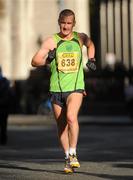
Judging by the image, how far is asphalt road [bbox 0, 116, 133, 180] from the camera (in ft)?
38.3

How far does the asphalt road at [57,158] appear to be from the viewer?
38.3 ft

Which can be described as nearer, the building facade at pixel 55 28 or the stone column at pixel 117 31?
the building facade at pixel 55 28

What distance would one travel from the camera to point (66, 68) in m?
11.8

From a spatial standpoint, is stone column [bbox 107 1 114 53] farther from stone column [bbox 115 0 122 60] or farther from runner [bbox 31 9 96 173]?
runner [bbox 31 9 96 173]

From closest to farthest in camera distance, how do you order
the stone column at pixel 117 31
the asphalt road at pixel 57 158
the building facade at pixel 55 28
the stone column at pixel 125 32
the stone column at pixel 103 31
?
the asphalt road at pixel 57 158 → the stone column at pixel 103 31 → the building facade at pixel 55 28 → the stone column at pixel 117 31 → the stone column at pixel 125 32

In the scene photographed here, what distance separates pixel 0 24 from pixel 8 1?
1.23 meters

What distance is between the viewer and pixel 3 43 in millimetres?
44844

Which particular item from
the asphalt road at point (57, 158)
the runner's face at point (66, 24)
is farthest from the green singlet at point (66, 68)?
the asphalt road at point (57, 158)

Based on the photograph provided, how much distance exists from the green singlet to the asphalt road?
1076mm

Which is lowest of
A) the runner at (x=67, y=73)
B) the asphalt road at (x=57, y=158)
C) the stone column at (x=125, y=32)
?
the stone column at (x=125, y=32)

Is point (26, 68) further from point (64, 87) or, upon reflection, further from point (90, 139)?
point (64, 87)

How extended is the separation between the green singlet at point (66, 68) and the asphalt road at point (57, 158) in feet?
3.53

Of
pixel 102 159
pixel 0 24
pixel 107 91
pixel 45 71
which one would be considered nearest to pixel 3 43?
pixel 0 24

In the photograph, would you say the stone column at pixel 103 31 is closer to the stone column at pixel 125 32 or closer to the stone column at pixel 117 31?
the stone column at pixel 117 31
